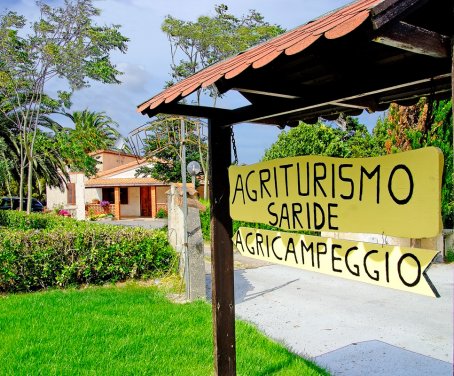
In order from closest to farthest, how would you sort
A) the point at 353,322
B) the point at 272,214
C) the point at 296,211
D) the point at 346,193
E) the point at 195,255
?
the point at 346,193 → the point at 296,211 → the point at 272,214 → the point at 353,322 → the point at 195,255

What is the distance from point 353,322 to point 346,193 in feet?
12.5

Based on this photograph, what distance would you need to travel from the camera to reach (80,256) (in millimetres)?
7270

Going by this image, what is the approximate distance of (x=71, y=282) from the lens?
23.9 ft

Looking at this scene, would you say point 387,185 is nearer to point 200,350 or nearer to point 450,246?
point 200,350

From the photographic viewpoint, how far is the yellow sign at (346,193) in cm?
177

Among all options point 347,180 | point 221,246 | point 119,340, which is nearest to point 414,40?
point 347,180

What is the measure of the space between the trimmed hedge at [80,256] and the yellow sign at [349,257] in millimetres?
5079

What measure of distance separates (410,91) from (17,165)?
2409 cm

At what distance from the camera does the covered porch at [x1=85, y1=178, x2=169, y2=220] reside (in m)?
29.8

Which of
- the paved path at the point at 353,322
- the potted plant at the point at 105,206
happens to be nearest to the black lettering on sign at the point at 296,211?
the paved path at the point at 353,322

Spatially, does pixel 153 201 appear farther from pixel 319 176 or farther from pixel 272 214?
pixel 319 176

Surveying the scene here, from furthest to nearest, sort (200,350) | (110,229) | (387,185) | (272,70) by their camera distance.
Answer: (110,229), (200,350), (272,70), (387,185)

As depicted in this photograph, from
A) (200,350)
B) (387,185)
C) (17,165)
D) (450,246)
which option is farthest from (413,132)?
(17,165)

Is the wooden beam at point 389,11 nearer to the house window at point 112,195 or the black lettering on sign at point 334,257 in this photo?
the black lettering on sign at point 334,257
